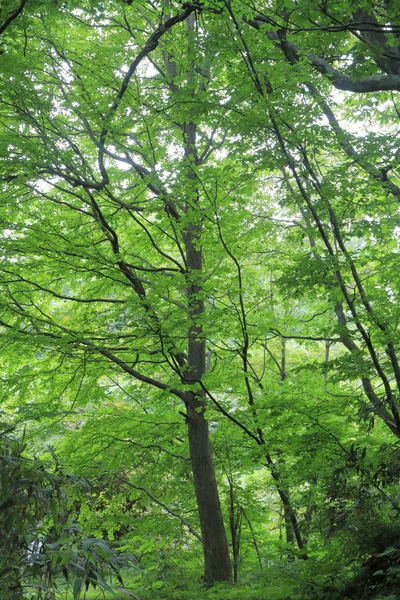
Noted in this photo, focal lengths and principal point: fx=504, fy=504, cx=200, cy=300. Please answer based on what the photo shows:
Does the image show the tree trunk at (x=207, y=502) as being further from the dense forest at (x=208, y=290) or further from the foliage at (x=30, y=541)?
the foliage at (x=30, y=541)

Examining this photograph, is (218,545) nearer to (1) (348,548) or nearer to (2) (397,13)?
(1) (348,548)

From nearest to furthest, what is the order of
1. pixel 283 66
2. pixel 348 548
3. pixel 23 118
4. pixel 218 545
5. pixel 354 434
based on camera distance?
pixel 348 548
pixel 283 66
pixel 23 118
pixel 354 434
pixel 218 545

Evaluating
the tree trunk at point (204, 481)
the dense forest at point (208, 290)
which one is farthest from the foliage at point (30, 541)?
the tree trunk at point (204, 481)

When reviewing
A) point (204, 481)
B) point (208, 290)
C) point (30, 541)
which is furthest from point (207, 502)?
point (30, 541)

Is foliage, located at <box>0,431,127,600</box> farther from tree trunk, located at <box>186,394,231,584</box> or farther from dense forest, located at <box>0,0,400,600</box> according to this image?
tree trunk, located at <box>186,394,231,584</box>

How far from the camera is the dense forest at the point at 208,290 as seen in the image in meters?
3.46

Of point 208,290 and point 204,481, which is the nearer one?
point 208,290

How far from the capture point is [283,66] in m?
3.94

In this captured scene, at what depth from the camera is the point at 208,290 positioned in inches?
207

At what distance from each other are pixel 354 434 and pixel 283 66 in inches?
150

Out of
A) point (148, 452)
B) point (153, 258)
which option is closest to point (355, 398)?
point (148, 452)

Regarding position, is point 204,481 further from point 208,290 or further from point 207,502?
point 208,290

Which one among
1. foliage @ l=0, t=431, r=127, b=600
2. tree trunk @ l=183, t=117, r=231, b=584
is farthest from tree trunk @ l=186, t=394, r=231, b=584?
foliage @ l=0, t=431, r=127, b=600

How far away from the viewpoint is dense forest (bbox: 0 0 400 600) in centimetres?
346
